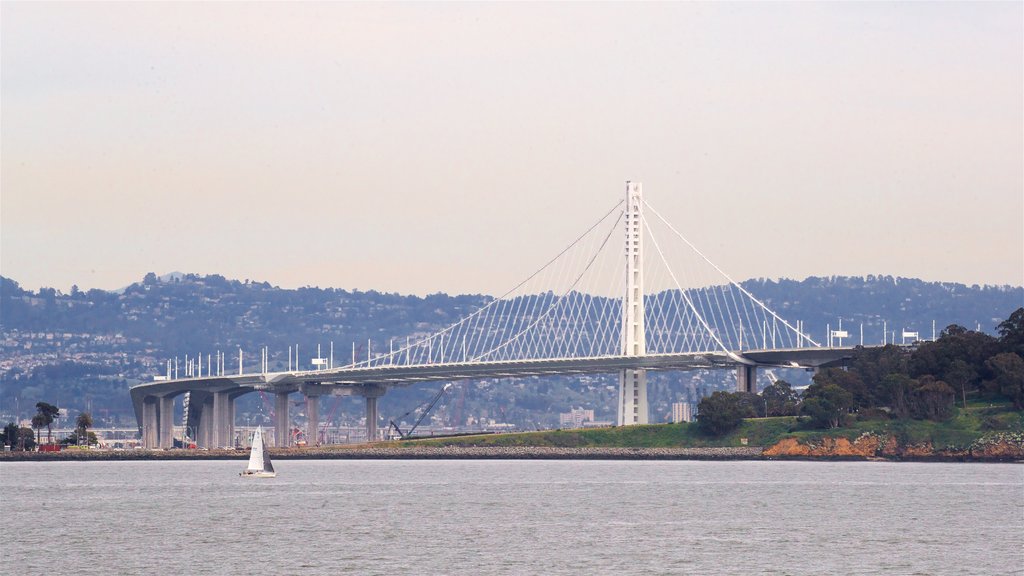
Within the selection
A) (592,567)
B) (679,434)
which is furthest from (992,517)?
(679,434)

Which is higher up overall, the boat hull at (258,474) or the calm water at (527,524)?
the boat hull at (258,474)

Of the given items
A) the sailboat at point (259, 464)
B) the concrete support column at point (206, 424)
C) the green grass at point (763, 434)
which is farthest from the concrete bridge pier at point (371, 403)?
the sailboat at point (259, 464)

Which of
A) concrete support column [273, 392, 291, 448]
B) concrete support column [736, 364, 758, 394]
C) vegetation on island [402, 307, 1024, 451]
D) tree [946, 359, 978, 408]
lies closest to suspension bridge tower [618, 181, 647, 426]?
vegetation on island [402, 307, 1024, 451]

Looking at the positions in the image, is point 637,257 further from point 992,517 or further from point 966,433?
point 992,517

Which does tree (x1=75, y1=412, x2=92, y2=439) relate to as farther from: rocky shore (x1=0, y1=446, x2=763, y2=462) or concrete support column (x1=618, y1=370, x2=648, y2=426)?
concrete support column (x1=618, y1=370, x2=648, y2=426)

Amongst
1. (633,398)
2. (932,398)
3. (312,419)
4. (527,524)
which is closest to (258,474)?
(633,398)

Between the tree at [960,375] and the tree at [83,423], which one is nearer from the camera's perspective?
the tree at [960,375]

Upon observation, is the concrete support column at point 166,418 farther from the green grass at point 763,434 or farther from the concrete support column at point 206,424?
the green grass at point 763,434

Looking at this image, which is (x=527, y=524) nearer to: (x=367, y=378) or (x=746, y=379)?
(x=746, y=379)
